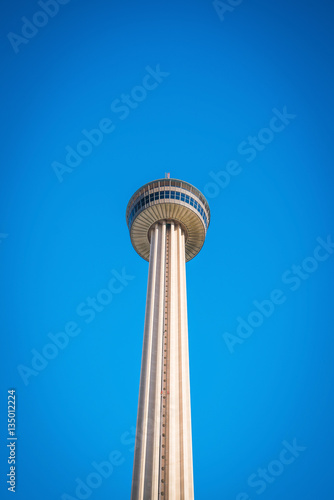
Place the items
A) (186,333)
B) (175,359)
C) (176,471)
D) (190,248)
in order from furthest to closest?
(190,248) → (186,333) → (175,359) → (176,471)

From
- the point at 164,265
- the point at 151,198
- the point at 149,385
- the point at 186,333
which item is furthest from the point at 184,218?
the point at 149,385

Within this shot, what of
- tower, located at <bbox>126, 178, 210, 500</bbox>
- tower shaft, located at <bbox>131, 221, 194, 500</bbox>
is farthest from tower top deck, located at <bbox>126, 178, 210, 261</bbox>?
tower shaft, located at <bbox>131, 221, 194, 500</bbox>

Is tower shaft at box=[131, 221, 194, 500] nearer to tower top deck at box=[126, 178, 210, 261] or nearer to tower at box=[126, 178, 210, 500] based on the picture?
tower at box=[126, 178, 210, 500]

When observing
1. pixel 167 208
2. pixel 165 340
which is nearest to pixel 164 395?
pixel 165 340

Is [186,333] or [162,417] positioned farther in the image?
[186,333]

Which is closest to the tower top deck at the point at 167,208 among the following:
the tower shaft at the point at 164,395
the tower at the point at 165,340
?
the tower at the point at 165,340

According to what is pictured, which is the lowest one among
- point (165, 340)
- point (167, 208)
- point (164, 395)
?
point (164, 395)

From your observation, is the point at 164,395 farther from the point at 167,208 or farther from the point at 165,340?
the point at 167,208

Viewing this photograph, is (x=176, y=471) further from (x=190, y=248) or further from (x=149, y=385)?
(x=190, y=248)
